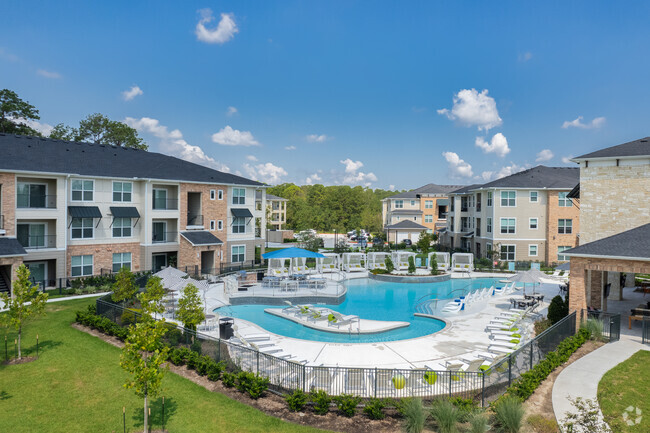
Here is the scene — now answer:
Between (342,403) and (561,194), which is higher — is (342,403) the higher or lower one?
the lower one

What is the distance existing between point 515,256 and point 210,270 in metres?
30.8

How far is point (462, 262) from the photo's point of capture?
131 ft

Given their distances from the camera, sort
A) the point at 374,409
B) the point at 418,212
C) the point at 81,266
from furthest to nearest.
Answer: the point at 418,212
the point at 81,266
the point at 374,409

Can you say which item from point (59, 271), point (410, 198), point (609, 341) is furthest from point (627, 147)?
point (410, 198)

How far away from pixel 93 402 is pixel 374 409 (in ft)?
26.0

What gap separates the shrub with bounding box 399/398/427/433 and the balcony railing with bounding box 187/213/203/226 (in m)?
28.8

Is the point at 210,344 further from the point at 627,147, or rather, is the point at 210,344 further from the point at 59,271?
the point at 627,147

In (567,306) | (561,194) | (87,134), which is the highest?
Result: (87,134)

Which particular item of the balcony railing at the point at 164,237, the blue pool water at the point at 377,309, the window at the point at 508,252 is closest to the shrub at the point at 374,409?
the blue pool water at the point at 377,309

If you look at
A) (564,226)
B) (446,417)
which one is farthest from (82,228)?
(564,226)

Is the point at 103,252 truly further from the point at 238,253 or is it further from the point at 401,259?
the point at 401,259

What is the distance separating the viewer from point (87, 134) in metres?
62.0

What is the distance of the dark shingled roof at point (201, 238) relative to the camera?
3364 centimetres

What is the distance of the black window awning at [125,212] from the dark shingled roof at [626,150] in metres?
30.1
